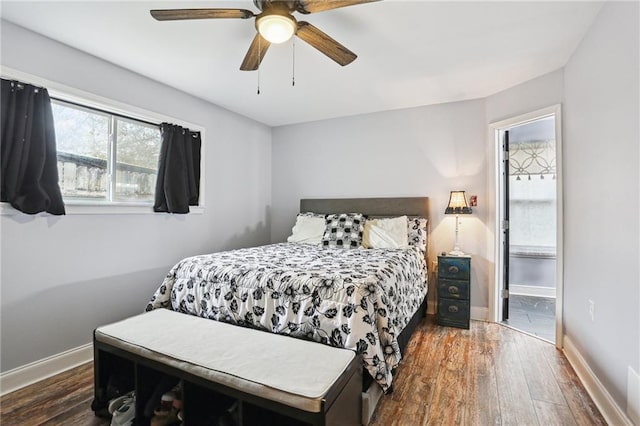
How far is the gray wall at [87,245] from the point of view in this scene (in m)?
2.07

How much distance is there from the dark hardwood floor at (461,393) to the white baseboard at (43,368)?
56 millimetres

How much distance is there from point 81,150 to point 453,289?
367 cm

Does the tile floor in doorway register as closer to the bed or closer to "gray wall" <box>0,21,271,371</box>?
the bed

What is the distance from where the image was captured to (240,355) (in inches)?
61.0

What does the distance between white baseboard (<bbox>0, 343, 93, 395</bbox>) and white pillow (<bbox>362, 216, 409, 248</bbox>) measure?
2726mm

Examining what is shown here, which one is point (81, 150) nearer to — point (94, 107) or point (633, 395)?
point (94, 107)

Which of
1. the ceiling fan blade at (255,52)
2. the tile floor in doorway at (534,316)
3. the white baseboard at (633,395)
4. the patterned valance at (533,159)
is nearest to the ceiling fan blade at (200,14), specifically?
the ceiling fan blade at (255,52)

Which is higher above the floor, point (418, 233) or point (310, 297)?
point (418, 233)

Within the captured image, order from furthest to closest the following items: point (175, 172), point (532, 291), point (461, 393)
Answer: point (532, 291)
point (175, 172)
point (461, 393)

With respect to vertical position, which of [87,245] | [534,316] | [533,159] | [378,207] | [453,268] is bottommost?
[534,316]

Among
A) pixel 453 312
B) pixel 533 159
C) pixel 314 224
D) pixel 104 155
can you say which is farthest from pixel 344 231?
pixel 533 159

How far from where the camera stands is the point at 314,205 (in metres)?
4.22

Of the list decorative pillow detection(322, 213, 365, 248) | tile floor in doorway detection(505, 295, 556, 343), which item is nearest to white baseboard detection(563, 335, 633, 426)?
tile floor in doorway detection(505, 295, 556, 343)

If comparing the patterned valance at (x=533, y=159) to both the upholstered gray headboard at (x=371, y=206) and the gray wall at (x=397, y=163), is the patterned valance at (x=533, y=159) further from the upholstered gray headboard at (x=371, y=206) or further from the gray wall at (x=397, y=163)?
the upholstered gray headboard at (x=371, y=206)
